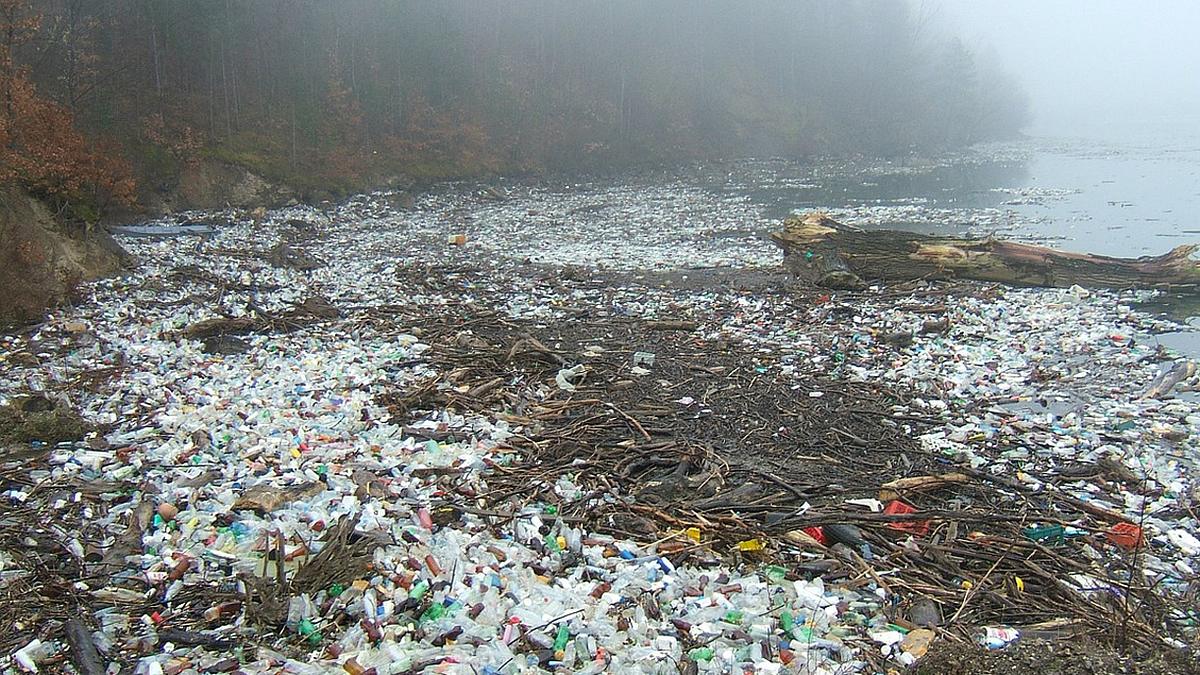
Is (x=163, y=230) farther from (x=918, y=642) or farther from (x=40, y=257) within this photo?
(x=918, y=642)

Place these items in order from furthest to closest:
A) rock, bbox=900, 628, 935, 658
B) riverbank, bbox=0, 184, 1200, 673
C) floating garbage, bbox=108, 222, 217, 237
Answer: floating garbage, bbox=108, 222, 217, 237 → riverbank, bbox=0, 184, 1200, 673 → rock, bbox=900, 628, 935, 658

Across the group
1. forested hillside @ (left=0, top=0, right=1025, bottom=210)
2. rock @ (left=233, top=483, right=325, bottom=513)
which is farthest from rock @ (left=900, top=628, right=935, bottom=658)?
forested hillside @ (left=0, top=0, right=1025, bottom=210)

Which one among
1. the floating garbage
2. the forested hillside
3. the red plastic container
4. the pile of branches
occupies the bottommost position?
the red plastic container

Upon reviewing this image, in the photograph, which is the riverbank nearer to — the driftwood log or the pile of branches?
the pile of branches

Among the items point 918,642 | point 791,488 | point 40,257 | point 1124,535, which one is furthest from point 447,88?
point 918,642

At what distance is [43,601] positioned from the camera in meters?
3.97

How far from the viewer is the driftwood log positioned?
36.5 ft

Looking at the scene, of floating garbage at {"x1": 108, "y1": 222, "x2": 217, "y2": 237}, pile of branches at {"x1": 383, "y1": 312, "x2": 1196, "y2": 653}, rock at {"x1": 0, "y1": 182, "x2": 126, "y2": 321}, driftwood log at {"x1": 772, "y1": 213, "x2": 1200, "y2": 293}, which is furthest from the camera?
floating garbage at {"x1": 108, "y1": 222, "x2": 217, "y2": 237}

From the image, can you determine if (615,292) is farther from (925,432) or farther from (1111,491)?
(1111,491)

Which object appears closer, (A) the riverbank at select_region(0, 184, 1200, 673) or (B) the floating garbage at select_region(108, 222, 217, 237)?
(A) the riverbank at select_region(0, 184, 1200, 673)

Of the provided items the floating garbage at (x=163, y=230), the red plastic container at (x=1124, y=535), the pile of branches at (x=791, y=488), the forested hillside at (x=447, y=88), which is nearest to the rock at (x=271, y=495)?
the pile of branches at (x=791, y=488)

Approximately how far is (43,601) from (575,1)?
52.9 m

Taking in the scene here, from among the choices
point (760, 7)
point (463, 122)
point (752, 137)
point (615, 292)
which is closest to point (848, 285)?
point (615, 292)

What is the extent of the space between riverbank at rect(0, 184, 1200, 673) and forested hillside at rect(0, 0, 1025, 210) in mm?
6780
